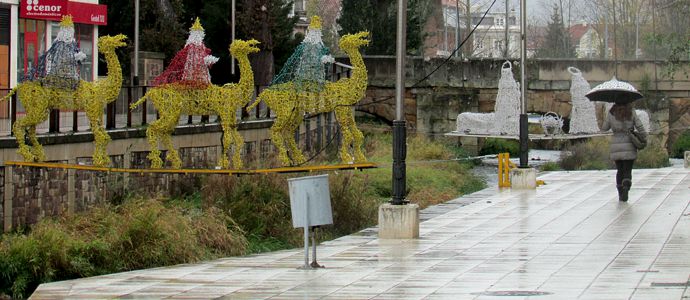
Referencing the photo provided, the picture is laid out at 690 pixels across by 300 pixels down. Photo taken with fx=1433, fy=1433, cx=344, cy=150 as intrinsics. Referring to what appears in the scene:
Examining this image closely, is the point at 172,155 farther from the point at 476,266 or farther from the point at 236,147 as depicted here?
the point at 476,266

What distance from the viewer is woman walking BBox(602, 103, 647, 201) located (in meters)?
27.7

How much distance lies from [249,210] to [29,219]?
13.1 feet

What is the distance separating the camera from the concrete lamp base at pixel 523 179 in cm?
3297

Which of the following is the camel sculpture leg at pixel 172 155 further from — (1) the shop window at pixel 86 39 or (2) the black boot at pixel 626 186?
(1) the shop window at pixel 86 39

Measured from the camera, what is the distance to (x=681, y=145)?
5503 centimetres

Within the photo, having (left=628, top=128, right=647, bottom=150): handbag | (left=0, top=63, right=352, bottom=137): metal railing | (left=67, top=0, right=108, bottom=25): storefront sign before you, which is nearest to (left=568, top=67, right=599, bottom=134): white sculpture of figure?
(left=0, top=63, right=352, bottom=137): metal railing

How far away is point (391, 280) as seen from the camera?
694 inches

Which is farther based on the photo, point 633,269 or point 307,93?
point 307,93

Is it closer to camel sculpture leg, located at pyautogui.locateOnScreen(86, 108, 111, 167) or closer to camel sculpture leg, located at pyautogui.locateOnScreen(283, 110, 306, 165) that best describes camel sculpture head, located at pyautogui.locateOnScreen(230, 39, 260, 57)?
camel sculpture leg, located at pyautogui.locateOnScreen(283, 110, 306, 165)

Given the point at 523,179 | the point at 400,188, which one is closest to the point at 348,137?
the point at 400,188

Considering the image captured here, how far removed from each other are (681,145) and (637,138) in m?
28.2

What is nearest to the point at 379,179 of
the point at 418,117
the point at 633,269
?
the point at 633,269

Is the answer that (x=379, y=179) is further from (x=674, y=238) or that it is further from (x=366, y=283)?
(x=366, y=283)

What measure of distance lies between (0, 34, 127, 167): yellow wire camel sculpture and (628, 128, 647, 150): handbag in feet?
32.3
